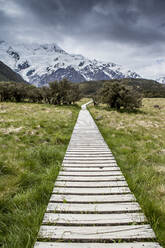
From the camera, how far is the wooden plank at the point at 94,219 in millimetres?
2264

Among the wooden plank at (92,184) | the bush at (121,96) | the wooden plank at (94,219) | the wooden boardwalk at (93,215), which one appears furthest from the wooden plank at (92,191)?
the bush at (121,96)

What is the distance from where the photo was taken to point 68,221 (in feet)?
7.48

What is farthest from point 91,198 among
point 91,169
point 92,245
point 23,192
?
point 23,192

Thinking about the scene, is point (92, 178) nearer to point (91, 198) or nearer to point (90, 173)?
point (90, 173)

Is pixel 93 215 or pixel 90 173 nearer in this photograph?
pixel 93 215

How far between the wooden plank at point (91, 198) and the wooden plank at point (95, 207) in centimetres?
10

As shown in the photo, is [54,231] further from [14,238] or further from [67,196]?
[67,196]

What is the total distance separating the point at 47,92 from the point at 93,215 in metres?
28.8

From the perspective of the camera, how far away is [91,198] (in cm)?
286

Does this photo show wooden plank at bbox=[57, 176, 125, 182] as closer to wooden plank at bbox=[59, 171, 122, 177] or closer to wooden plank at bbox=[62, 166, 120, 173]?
wooden plank at bbox=[59, 171, 122, 177]

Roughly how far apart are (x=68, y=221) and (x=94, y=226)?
44cm

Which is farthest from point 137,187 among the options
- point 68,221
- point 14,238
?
point 14,238

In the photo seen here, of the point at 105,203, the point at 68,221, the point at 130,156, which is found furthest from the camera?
the point at 130,156

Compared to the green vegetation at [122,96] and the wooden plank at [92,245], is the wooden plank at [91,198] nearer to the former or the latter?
the wooden plank at [92,245]
